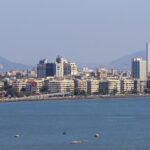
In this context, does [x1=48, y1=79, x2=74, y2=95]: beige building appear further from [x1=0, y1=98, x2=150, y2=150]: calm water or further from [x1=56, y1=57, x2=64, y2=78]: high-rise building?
[x1=0, y1=98, x2=150, y2=150]: calm water

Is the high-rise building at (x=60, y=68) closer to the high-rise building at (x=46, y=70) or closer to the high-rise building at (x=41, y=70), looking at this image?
the high-rise building at (x=46, y=70)

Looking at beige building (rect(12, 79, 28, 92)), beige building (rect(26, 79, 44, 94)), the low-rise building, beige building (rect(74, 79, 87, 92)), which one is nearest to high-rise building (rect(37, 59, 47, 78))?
beige building (rect(74, 79, 87, 92))

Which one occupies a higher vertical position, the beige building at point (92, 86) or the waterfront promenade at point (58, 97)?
the beige building at point (92, 86)

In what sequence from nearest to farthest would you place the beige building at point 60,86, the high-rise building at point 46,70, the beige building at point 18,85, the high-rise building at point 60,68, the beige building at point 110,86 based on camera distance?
1. the beige building at point 18,85
2. the beige building at point 60,86
3. the beige building at point 110,86
4. the high-rise building at point 60,68
5. the high-rise building at point 46,70

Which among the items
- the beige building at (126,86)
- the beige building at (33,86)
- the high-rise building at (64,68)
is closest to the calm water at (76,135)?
the beige building at (33,86)

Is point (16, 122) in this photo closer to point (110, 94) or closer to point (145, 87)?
point (110, 94)

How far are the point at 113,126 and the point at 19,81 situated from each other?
70.4m

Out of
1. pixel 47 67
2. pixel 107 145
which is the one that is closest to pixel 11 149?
pixel 107 145

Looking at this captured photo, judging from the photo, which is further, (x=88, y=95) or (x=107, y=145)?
(x=88, y=95)

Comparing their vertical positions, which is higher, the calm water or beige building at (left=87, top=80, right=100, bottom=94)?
beige building at (left=87, top=80, right=100, bottom=94)

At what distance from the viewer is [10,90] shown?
108 meters

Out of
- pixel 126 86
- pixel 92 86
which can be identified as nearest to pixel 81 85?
pixel 92 86

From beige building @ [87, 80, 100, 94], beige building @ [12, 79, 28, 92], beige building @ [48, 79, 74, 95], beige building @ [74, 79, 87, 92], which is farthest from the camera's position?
beige building @ [74, 79, 87, 92]

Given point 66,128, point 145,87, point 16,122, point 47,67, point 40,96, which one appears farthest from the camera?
point 47,67
